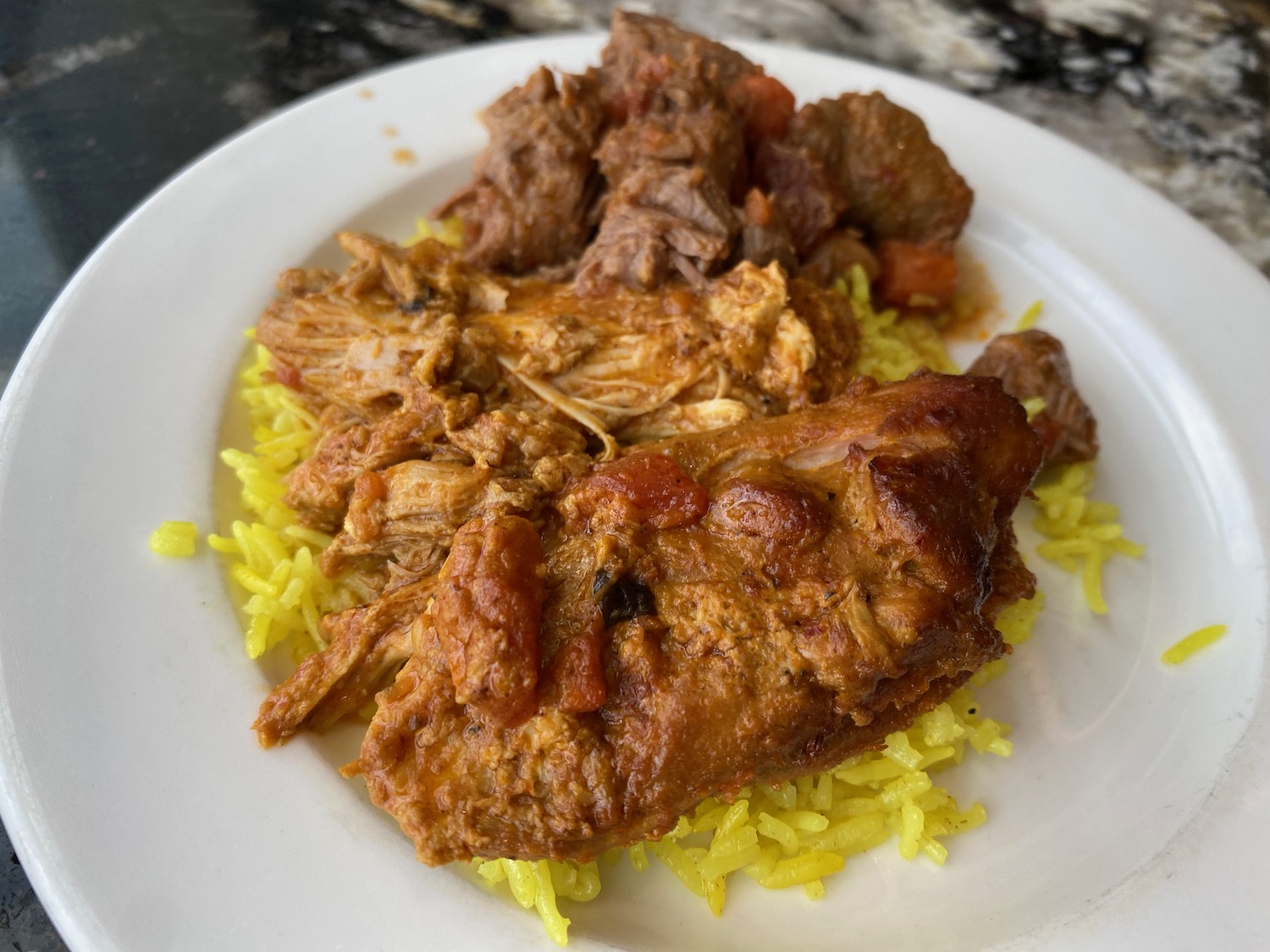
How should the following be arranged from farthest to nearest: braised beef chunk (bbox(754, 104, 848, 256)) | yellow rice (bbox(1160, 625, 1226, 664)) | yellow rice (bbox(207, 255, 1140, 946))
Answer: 1. braised beef chunk (bbox(754, 104, 848, 256))
2. yellow rice (bbox(1160, 625, 1226, 664))
3. yellow rice (bbox(207, 255, 1140, 946))

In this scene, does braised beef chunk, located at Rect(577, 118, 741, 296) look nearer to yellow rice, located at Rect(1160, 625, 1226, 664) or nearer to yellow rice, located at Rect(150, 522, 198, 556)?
yellow rice, located at Rect(150, 522, 198, 556)

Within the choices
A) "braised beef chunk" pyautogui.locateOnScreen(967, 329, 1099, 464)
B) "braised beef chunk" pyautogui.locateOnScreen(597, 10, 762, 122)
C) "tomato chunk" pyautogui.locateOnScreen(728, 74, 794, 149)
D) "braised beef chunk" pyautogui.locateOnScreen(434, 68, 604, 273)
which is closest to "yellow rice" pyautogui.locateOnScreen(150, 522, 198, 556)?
"braised beef chunk" pyautogui.locateOnScreen(434, 68, 604, 273)

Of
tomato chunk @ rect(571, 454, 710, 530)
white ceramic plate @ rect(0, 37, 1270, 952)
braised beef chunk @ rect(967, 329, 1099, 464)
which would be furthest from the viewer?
braised beef chunk @ rect(967, 329, 1099, 464)

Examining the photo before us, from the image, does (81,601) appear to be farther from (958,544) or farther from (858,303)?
(858,303)

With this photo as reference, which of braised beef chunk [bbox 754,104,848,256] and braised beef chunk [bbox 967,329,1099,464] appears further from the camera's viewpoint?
braised beef chunk [bbox 754,104,848,256]

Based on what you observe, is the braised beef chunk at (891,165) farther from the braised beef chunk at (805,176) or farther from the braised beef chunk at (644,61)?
the braised beef chunk at (644,61)

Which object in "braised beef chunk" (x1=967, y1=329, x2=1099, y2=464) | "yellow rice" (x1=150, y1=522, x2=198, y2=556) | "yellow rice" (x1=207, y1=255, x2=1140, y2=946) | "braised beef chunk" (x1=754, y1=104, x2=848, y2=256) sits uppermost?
"braised beef chunk" (x1=754, y1=104, x2=848, y2=256)

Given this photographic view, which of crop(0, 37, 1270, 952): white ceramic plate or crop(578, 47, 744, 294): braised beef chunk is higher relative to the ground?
crop(578, 47, 744, 294): braised beef chunk

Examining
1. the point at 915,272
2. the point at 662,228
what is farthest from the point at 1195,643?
the point at 662,228
